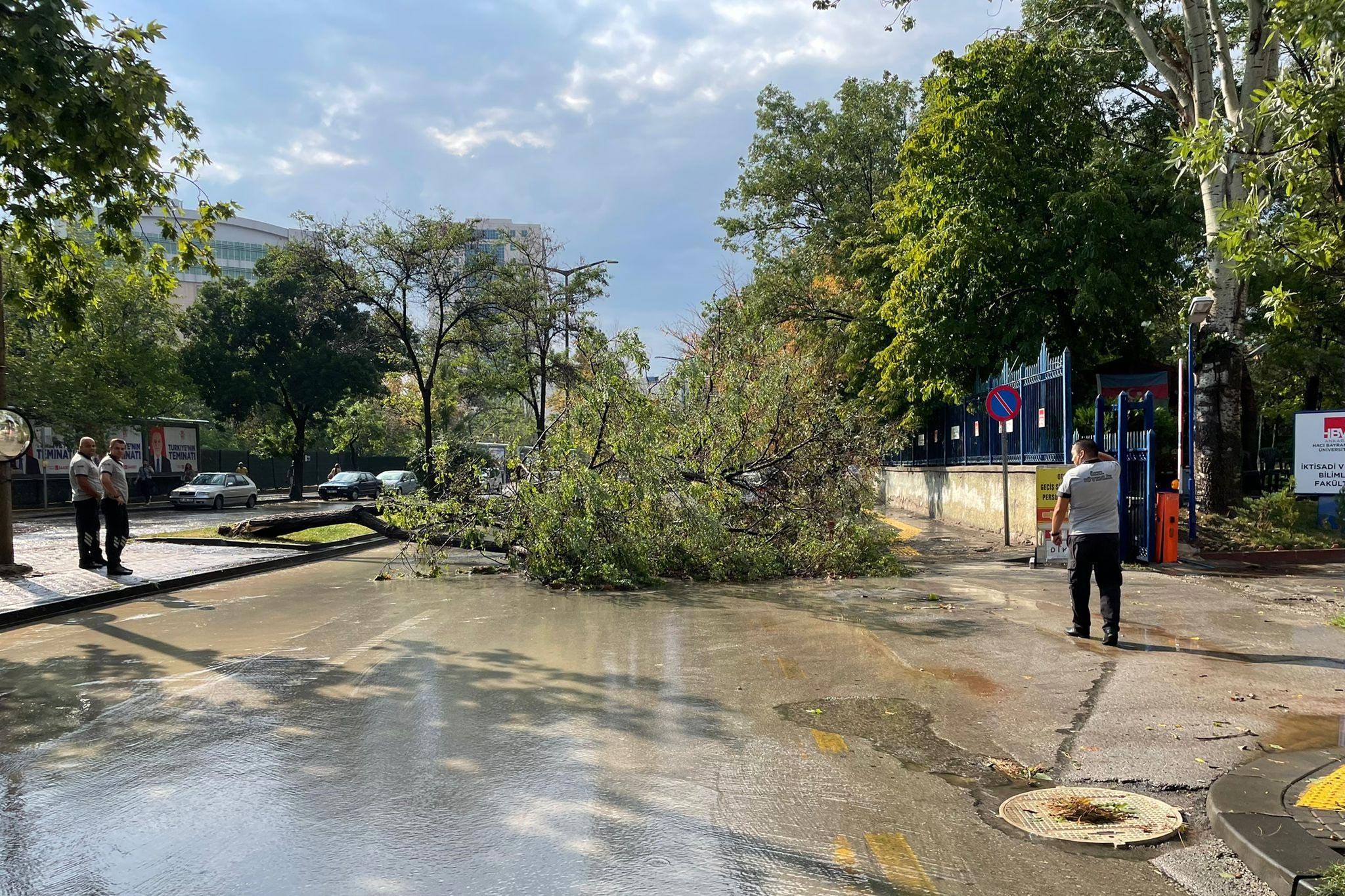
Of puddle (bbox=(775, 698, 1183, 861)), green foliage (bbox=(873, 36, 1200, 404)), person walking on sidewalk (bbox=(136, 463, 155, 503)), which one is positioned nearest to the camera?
puddle (bbox=(775, 698, 1183, 861))

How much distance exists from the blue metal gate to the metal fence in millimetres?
2377

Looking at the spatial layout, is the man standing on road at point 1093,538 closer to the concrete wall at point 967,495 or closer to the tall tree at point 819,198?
the concrete wall at point 967,495

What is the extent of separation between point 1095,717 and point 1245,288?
12692 millimetres

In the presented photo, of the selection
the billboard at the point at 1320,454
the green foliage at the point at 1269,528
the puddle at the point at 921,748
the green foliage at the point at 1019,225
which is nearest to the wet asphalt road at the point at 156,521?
the puddle at the point at 921,748

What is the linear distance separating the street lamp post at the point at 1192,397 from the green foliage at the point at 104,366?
2613 centimetres

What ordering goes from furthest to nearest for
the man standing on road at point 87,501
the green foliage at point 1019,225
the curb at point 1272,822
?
the green foliage at point 1019,225 < the man standing on road at point 87,501 < the curb at point 1272,822

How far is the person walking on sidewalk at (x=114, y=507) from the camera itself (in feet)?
42.4

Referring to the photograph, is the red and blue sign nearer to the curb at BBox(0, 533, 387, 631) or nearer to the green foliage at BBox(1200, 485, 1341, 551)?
the green foliage at BBox(1200, 485, 1341, 551)

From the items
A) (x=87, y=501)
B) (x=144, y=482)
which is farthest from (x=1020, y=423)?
(x=144, y=482)

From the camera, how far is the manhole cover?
3.96m

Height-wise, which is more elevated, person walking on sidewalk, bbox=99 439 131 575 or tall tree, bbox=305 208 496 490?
tall tree, bbox=305 208 496 490

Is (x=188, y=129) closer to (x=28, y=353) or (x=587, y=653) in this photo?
(x=587, y=653)

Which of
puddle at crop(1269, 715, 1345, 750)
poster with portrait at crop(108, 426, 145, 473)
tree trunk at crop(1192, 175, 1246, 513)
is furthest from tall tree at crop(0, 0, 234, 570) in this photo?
poster with portrait at crop(108, 426, 145, 473)

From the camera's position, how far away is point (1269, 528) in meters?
14.7
